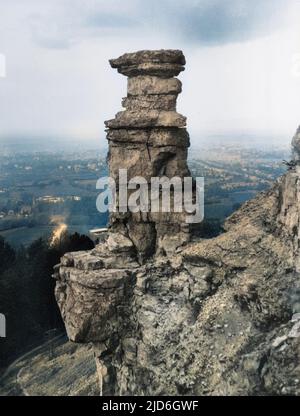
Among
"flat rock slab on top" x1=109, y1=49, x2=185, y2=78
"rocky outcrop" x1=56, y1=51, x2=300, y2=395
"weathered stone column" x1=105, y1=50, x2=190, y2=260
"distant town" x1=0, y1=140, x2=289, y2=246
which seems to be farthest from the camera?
"distant town" x1=0, y1=140, x2=289, y2=246

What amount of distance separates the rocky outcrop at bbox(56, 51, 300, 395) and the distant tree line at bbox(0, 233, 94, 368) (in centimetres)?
2159

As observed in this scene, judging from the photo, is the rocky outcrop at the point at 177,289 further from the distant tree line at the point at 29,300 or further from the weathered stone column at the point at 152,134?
the distant tree line at the point at 29,300

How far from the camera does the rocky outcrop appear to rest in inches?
711

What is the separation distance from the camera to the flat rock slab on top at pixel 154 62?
2162cm

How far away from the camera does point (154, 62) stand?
856 inches

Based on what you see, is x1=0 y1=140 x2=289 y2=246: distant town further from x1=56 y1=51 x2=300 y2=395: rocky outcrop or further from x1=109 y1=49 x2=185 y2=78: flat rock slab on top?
x1=109 y1=49 x2=185 y2=78: flat rock slab on top

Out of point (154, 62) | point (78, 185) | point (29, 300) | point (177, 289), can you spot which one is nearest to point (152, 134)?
point (154, 62)

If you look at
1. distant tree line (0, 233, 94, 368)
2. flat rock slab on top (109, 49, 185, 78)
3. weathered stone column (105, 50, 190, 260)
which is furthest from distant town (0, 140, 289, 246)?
flat rock slab on top (109, 49, 185, 78)

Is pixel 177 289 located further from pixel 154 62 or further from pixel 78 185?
pixel 78 185

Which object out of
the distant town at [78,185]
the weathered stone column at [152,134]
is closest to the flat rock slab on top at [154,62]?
the weathered stone column at [152,134]

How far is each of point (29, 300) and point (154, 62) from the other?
29.0 m

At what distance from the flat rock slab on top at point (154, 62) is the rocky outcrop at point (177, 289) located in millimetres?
44

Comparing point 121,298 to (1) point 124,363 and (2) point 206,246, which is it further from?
(2) point 206,246
